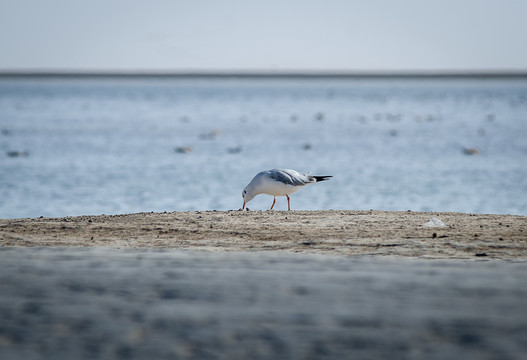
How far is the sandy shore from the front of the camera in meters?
A: 9.45

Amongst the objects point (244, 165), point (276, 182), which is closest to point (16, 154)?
point (244, 165)

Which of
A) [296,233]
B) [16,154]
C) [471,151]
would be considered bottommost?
[16,154]

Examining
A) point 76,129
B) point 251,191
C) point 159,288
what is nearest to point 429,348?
point 159,288

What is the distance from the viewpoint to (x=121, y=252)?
9.26 meters

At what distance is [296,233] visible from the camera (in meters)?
10.5

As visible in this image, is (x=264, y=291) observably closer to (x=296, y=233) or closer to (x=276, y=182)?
(x=296, y=233)

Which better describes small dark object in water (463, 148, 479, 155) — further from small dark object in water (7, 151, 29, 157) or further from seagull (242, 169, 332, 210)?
seagull (242, 169, 332, 210)

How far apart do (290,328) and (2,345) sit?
85.8 inches

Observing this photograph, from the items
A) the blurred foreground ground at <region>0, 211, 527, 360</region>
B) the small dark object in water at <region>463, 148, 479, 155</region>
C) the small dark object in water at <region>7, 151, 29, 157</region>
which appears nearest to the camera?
the blurred foreground ground at <region>0, 211, 527, 360</region>

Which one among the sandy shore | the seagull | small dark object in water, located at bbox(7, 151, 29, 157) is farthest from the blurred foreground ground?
small dark object in water, located at bbox(7, 151, 29, 157)

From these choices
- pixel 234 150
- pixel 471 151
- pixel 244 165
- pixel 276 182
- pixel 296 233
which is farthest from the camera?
pixel 234 150

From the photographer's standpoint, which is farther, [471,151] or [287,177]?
[471,151]

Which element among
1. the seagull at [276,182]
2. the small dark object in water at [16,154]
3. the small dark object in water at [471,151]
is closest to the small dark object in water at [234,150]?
the small dark object in water at [16,154]

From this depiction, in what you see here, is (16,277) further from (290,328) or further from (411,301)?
(411,301)
